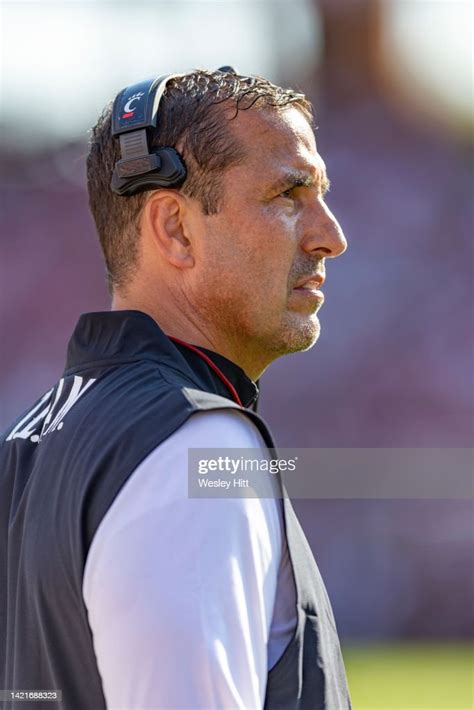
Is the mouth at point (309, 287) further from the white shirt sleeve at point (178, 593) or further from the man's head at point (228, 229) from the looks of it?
the white shirt sleeve at point (178, 593)

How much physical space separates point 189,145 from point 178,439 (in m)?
0.60

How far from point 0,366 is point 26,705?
30.6 feet

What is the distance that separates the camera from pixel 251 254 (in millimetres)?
1716

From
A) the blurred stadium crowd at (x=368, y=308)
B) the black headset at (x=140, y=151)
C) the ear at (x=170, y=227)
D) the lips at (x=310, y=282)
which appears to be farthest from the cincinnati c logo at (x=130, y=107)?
the blurred stadium crowd at (x=368, y=308)

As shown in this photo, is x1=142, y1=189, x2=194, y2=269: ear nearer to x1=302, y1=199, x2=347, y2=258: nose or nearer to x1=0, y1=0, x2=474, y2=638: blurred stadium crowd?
x1=302, y1=199, x2=347, y2=258: nose

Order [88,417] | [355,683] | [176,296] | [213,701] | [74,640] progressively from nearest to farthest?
[213,701]
[74,640]
[88,417]
[176,296]
[355,683]

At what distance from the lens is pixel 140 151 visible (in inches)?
67.0

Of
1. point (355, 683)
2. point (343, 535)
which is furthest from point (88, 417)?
point (343, 535)

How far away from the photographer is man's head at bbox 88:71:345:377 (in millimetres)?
1707

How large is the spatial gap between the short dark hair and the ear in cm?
2

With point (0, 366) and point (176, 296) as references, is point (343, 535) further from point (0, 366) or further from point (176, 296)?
point (176, 296)

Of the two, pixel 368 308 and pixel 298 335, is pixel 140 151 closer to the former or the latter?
pixel 298 335

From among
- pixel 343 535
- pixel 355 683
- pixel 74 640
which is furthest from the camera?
pixel 343 535

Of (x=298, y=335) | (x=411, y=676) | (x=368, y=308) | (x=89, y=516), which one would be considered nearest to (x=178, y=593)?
(x=89, y=516)
